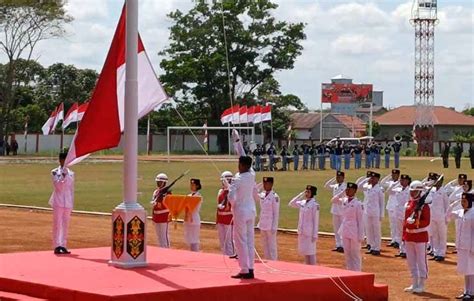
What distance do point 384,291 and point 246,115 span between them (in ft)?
123

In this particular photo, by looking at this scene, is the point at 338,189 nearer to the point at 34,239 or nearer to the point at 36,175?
the point at 34,239

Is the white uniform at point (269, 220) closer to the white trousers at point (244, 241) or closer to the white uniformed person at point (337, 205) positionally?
the white uniformed person at point (337, 205)

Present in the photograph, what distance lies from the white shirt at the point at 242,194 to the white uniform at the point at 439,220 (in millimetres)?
6819

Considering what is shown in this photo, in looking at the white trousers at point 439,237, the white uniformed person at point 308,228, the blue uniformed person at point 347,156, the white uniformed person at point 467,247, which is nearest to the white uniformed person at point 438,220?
the white trousers at point 439,237

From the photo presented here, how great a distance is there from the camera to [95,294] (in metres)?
11.1

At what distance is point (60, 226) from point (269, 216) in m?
3.52

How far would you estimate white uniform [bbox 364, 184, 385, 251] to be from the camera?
19812 millimetres

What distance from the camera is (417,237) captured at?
14.8 meters

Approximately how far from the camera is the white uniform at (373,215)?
1981 cm

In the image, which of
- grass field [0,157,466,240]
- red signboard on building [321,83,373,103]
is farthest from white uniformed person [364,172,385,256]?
red signboard on building [321,83,373,103]

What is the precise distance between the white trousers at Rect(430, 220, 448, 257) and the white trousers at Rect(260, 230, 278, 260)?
12.4 feet

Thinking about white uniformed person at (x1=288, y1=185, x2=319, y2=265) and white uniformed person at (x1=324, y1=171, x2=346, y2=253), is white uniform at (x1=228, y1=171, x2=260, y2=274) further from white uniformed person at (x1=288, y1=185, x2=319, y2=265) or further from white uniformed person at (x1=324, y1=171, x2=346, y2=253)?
white uniformed person at (x1=324, y1=171, x2=346, y2=253)

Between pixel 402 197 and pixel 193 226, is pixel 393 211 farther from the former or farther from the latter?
pixel 193 226

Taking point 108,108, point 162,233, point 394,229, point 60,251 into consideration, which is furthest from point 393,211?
point 108,108
